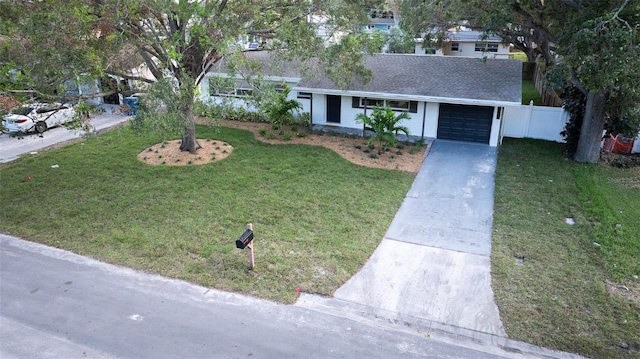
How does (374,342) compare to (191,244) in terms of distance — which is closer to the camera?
(374,342)

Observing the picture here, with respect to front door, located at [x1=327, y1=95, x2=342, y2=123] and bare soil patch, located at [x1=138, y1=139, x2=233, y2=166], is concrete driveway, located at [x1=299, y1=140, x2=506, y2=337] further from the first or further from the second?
bare soil patch, located at [x1=138, y1=139, x2=233, y2=166]

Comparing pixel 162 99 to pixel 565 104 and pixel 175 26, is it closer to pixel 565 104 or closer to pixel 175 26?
pixel 175 26

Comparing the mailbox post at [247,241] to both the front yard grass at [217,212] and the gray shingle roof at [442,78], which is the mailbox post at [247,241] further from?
the gray shingle roof at [442,78]

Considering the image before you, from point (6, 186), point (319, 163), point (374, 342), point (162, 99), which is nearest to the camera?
point (374, 342)

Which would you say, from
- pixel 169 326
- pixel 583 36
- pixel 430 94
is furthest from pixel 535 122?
pixel 169 326

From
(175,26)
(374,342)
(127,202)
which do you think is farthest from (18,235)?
(374,342)

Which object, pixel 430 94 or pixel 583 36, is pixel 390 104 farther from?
pixel 583 36

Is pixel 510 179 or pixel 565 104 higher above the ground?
pixel 565 104

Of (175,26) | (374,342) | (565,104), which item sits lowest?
(374,342)
